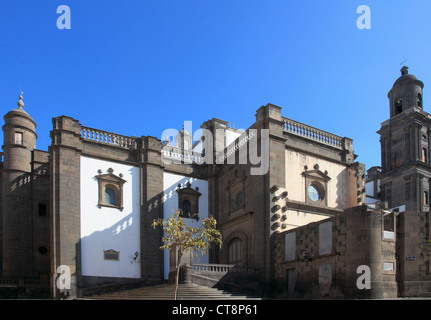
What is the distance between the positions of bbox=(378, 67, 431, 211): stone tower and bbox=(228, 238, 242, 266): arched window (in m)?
26.9

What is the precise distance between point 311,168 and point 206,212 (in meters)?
7.87

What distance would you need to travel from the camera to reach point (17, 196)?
28.0 m

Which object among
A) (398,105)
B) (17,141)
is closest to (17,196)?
(17,141)

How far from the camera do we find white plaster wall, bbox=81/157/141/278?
24.9 m

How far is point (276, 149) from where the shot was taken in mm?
25141

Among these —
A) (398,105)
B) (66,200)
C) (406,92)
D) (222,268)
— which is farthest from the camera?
(398,105)

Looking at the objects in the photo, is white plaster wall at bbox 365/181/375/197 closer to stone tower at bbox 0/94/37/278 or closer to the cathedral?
the cathedral

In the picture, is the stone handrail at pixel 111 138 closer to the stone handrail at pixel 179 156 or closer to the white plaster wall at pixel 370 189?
the stone handrail at pixel 179 156

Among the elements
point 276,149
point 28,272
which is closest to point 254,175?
point 276,149

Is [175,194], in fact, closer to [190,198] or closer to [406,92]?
[190,198]

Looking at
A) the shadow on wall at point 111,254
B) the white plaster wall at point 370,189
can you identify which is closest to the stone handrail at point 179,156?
the shadow on wall at point 111,254

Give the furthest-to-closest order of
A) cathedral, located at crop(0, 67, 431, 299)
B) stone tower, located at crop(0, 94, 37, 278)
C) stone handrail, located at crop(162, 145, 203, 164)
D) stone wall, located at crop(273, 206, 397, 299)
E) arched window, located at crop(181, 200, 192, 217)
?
stone handrail, located at crop(162, 145, 203, 164) < arched window, located at crop(181, 200, 192, 217) < stone tower, located at crop(0, 94, 37, 278) < cathedral, located at crop(0, 67, 431, 299) < stone wall, located at crop(273, 206, 397, 299)

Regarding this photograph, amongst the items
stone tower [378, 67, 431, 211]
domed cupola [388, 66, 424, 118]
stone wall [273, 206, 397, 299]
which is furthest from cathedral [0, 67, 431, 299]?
domed cupola [388, 66, 424, 118]
